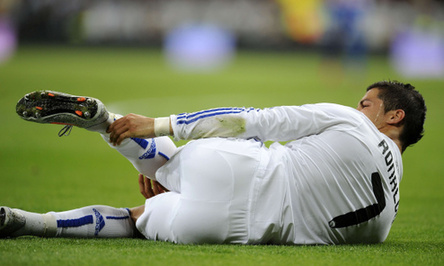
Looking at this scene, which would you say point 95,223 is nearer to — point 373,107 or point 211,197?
point 211,197

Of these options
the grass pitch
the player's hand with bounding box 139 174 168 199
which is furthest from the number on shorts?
the player's hand with bounding box 139 174 168 199

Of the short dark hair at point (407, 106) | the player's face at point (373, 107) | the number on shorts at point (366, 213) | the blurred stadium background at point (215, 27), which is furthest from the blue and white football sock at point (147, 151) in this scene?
the blurred stadium background at point (215, 27)

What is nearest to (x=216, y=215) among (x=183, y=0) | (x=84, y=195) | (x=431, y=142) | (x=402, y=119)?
(x=402, y=119)

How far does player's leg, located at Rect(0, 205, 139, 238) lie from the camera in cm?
312

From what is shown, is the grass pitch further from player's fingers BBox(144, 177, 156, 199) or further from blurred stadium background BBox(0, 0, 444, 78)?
blurred stadium background BBox(0, 0, 444, 78)

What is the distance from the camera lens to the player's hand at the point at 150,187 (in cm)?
362

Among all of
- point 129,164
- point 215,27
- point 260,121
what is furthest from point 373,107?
point 215,27

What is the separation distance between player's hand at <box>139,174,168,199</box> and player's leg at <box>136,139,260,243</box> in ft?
1.46

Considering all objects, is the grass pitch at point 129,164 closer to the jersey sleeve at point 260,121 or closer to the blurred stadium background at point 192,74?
the blurred stadium background at point 192,74

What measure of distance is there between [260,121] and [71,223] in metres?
1.10

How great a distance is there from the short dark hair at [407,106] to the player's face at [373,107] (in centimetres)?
2

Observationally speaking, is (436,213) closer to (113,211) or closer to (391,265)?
(391,265)

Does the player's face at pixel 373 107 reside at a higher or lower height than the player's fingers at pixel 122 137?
higher

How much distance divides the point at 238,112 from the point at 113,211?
2.91ft
